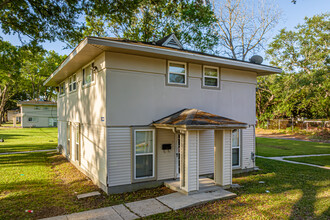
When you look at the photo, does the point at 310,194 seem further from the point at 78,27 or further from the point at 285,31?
the point at 285,31

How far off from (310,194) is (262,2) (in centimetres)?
2371

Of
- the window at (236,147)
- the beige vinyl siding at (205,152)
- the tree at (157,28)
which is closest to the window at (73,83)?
the beige vinyl siding at (205,152)

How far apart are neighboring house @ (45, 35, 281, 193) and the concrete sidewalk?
46 centimetres

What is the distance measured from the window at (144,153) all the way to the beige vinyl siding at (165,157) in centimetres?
23

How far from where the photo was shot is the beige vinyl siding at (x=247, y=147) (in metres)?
9.51

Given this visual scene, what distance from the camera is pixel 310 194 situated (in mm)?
6695

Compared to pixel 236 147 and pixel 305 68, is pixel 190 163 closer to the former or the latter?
pixel 236 147

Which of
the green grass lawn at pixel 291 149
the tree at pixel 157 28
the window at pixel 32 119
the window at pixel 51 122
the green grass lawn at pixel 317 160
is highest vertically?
the tree at pixel 157 28

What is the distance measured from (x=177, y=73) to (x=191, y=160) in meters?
3.33

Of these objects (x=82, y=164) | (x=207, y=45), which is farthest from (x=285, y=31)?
(x=82, y=164)

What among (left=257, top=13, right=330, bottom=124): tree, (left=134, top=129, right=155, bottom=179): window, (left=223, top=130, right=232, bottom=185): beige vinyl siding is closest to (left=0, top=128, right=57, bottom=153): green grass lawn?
(left=134, top=129, right=155, bottom=179): window

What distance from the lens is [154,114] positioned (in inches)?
299

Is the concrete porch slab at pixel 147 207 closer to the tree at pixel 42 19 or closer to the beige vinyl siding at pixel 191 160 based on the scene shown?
the beige vinyl siding at pixel 191 160

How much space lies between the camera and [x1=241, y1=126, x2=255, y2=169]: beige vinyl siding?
951 centimetres
